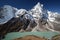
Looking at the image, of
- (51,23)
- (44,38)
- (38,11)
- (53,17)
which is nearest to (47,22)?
(51,23)

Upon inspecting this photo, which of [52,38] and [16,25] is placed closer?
[52,38]

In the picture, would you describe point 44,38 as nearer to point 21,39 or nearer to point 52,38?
point 52,38

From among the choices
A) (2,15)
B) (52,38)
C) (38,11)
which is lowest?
(52,38)

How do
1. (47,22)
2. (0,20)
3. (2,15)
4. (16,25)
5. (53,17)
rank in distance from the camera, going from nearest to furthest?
1. (0,20)
2. (2,15)
3. (16,25)
4. (47,22)
5. (53,17)

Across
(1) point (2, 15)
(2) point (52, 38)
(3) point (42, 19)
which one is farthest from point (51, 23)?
(2) point (52, 38)

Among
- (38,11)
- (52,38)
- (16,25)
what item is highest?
(38,11)

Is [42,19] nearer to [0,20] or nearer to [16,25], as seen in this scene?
[16,25]

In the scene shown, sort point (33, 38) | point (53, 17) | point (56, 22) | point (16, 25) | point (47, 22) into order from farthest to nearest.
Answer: point (53, 17), point (47, 22), point (56, 22), point (16, 25), point (33, 38)

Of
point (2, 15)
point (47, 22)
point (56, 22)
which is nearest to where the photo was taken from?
point (2, 15)

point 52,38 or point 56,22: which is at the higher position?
point 56,22
